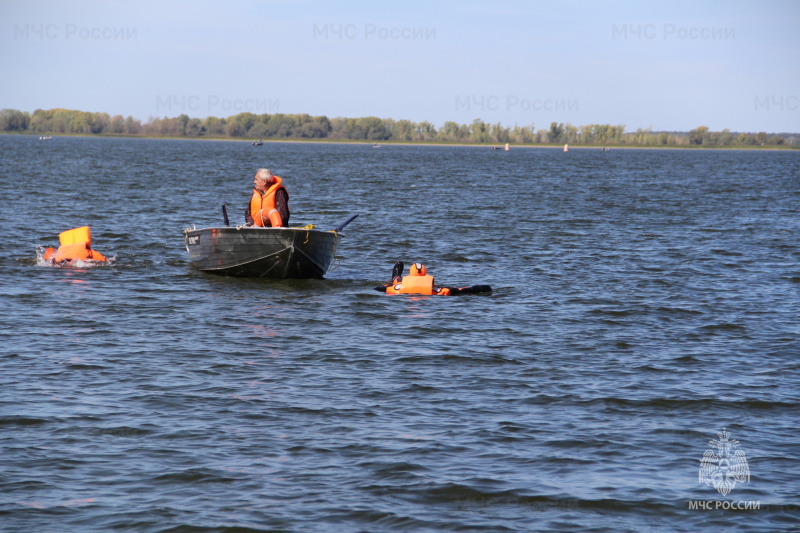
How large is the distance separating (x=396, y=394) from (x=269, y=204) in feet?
27.1

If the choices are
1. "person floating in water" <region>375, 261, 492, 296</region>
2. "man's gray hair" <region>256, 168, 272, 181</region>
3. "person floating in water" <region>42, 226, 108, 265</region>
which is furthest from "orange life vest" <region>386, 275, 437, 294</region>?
"person floating in water" <region>42, 226, 108, 265</region>

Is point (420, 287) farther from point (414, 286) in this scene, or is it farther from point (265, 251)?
point (265, 251)

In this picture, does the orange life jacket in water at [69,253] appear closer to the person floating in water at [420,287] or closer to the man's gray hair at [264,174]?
the man's gray hair at [264,174]

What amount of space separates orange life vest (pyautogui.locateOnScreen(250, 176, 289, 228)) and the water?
4.63 feet

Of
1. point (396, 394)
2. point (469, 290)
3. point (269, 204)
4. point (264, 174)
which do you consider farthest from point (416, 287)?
point (396, 394)

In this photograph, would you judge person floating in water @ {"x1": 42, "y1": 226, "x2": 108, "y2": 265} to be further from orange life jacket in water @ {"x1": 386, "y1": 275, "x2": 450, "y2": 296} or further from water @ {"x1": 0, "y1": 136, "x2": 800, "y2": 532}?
orange life jacket in water @ {"x1": 386, "y1": 275, "x2": 450, "y2": 296}

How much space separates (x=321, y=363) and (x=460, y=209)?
27659mm

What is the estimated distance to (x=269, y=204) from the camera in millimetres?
18078

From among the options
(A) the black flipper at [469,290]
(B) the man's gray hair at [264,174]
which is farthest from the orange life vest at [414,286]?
(B) the man's gray hair at [264,174]

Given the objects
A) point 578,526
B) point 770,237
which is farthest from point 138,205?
point 578,526

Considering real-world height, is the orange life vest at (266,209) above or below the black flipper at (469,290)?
above

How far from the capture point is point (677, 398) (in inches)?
427

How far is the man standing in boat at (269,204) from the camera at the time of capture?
1797cm

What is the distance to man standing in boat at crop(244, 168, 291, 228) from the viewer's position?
1797 cm
